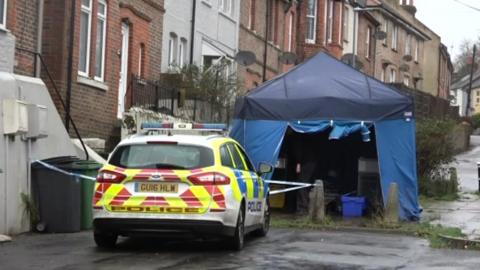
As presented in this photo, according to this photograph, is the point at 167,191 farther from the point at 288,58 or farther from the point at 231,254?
the point at 288,58

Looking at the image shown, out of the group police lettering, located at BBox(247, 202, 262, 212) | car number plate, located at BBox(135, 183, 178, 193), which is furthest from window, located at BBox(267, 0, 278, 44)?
car number plate, located at BBox(135, 183, 178, 193)

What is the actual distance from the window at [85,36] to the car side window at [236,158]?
711cm

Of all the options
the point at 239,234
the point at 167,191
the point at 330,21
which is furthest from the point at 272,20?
the point at 167,191

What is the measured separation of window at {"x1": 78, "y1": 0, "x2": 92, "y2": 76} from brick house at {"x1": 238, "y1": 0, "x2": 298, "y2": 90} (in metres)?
11.9

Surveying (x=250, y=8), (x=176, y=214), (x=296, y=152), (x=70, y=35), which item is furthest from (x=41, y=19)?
(x=250, y=8)

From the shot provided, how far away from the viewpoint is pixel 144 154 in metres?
11.0

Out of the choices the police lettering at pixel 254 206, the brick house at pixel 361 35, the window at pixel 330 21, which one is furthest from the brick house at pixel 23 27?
the brick house at pixel 361 35

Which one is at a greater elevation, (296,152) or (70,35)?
(70,35)

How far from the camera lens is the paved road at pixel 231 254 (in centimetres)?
998

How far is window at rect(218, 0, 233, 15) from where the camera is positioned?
2914 centimetres

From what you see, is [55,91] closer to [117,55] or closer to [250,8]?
[117,55]

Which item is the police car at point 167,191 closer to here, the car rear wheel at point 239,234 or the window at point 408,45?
the car rear wheel at point 239,234

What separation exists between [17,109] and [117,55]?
770 cm

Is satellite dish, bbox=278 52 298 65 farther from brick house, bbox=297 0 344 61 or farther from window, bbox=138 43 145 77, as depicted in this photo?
window, bbox=138 43 145 77
